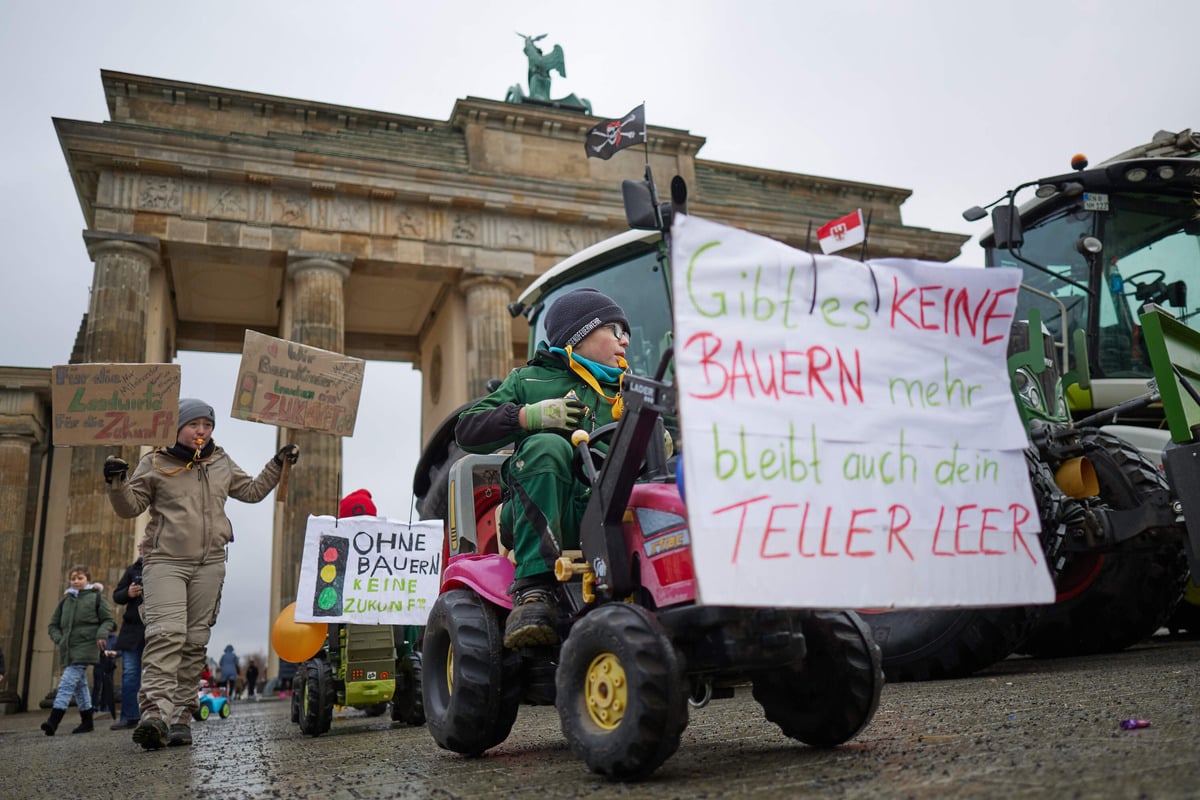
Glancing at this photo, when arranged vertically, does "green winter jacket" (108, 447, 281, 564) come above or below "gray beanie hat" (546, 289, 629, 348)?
below

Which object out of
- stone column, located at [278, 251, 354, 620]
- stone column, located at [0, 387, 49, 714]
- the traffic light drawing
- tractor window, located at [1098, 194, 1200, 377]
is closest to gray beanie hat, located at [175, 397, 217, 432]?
the traffic light drawing

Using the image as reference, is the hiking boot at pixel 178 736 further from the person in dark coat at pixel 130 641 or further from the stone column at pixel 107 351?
the stone column at pixel 107 351

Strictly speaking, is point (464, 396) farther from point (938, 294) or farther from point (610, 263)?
point (938, 294)

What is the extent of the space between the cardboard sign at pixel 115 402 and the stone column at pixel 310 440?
40.8 ft

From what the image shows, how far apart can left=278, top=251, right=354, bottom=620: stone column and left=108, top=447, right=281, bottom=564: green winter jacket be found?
13496 millimetres

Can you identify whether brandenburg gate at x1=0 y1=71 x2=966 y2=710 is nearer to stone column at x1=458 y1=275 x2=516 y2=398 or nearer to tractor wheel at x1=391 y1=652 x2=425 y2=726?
stone column at x1=458 y1=275 x2=516 y2=398

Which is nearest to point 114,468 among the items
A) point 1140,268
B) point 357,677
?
point 357,677

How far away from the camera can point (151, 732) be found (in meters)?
5.11

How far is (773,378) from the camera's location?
8.18 feet

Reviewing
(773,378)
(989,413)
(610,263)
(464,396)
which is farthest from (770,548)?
(464,396)

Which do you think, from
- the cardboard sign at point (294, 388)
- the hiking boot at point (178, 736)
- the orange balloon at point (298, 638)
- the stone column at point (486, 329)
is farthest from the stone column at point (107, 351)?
the hiking boot at point (178, 736)

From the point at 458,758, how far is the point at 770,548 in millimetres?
1787

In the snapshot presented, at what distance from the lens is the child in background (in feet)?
31.9

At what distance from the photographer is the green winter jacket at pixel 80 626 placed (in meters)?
10.1
